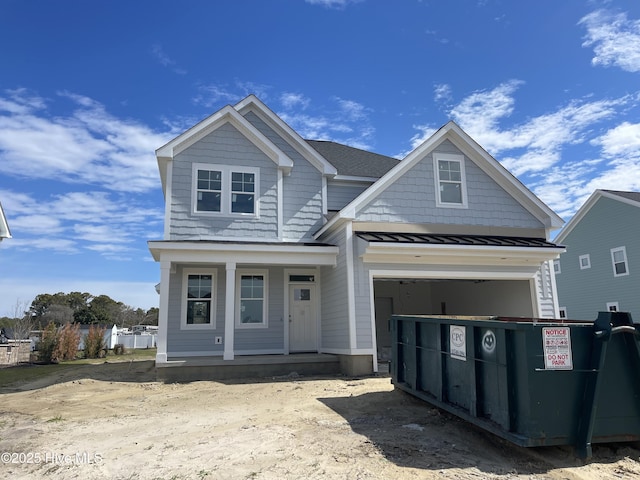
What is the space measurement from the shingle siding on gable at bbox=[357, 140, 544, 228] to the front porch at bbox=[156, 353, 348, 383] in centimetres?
394

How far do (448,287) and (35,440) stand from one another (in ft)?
46.8

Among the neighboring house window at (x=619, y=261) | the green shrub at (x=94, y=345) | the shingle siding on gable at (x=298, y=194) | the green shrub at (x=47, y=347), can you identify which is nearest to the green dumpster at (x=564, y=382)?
the shingle siding on gable at (x=298, y=194)

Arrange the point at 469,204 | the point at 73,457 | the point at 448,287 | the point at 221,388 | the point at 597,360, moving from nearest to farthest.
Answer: the point at 597,360 < the point at 73,457 < the point at 221,388 < the point at 469,204 < the point at 448,287

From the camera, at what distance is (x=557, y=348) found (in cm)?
476

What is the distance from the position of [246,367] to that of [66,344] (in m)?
11.9

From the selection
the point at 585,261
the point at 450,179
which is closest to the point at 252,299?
the point at 450,179

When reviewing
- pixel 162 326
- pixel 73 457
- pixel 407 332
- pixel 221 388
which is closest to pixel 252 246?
pixel 162 326

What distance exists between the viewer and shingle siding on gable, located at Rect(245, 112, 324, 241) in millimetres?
13891

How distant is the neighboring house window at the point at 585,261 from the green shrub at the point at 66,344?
25.1m

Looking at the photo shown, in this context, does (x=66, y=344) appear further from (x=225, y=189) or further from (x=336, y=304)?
(x=336, y=304)

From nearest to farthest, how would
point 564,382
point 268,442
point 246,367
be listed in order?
1. point 564,382
2. point 268,442
3. point 246,367

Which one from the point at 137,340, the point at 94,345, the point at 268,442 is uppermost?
the point at 94,345

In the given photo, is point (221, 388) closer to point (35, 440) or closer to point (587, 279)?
point (35, 440)

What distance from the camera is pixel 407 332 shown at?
778 cm
